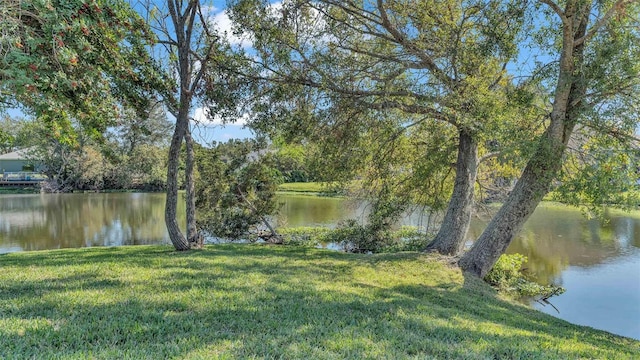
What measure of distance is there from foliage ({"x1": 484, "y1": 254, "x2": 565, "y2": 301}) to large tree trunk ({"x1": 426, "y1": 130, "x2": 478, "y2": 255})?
4.48 ft

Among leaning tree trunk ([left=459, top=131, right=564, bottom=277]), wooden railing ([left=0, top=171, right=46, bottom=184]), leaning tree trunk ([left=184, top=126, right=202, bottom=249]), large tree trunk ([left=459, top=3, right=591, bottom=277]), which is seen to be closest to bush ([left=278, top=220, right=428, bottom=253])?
leaning tree trunk ([left=459, top=131, right=564, bottom=277])

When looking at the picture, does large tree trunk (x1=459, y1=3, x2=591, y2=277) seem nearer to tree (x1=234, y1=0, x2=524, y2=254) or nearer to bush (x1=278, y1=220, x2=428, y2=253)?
tree (x1=234, y1=0, x2=524, y2=254)

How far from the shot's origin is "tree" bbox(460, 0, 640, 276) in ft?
20.3

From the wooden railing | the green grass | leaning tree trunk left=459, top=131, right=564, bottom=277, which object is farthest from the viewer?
the wooden railing

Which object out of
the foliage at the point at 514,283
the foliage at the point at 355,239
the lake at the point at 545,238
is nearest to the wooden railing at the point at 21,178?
the lake at the point at 545,238

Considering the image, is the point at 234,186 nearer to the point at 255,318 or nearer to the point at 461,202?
the point at 461,202

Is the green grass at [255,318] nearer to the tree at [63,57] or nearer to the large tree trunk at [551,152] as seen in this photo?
the large tree trunk at [551,152]

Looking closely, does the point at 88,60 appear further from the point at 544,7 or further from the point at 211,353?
the point at 544,7

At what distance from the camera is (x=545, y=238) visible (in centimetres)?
1667

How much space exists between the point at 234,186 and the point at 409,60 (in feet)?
26.0

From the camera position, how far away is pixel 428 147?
10602 millimetres

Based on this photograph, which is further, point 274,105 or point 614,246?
point 614,246

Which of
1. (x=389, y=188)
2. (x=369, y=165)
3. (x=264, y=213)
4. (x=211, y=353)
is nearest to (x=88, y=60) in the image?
(x=211, y=353)

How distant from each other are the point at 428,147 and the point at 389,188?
193 centimetres
